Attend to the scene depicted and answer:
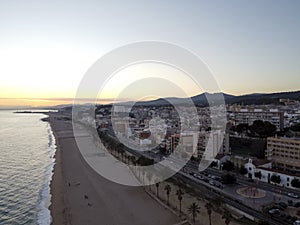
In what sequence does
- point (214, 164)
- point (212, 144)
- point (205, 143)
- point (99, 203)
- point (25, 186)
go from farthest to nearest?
point (205, 143) < point (212, 144) < point (214, 164) < point (25, 186) < point (99, 203)

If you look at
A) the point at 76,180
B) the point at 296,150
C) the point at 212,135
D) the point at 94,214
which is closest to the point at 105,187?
the point at 76,180

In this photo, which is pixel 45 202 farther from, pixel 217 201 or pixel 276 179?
pixel 276 179

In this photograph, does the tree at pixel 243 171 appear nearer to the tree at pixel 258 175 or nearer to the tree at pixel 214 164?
the tree at pixel 258 175

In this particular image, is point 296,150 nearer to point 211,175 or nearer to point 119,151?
point 211,175

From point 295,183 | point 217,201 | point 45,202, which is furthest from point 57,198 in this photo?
point 295,183

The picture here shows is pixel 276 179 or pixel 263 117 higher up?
pixel 263 117

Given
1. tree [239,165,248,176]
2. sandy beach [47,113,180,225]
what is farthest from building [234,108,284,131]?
sandy beach [47,113,180,225]
